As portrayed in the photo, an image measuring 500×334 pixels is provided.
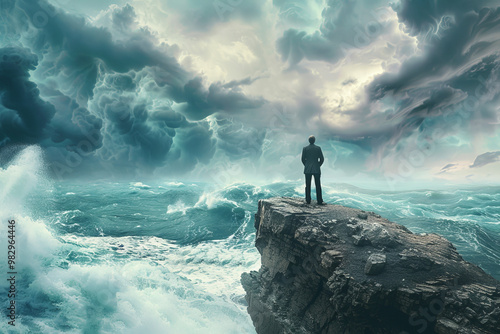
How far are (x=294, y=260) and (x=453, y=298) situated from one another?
4.57 metres

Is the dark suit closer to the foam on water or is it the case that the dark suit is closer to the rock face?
the rock face

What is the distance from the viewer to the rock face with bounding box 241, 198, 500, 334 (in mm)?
4656

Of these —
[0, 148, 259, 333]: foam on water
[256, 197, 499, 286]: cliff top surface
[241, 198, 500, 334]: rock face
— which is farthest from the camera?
[0, 148, 259, 333]: foam on water

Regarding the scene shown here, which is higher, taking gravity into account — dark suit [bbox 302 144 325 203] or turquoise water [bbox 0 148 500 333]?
dark suit [bbox 302 144 325 203]

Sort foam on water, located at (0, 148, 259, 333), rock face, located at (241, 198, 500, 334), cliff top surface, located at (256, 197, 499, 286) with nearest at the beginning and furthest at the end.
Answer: rock face, located at (241, 198, 500, 334)
cliff top surface, located at (256, 197, 499, 286)
foam on water, located at (0, 148, 259, 333)

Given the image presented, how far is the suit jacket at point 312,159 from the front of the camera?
349 inches

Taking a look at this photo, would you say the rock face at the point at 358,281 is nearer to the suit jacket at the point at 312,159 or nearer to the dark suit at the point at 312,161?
the dark suit at the point at 312,161

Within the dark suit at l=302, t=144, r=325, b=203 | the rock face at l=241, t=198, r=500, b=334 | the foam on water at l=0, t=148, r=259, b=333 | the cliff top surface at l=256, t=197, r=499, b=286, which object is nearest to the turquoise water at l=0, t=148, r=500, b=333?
the foam on water at l=0, t=148, r=259, b=333

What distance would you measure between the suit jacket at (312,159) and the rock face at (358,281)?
70.4 inches

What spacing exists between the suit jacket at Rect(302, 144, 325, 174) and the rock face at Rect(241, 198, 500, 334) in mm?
1789

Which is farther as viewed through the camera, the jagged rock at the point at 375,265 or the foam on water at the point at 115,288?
the foam on water at the point at 115,288

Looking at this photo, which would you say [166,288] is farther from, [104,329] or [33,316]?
[33,316]

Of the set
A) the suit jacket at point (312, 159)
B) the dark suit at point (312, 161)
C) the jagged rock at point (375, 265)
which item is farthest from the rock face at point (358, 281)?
the suit jacket at point (312, 159)

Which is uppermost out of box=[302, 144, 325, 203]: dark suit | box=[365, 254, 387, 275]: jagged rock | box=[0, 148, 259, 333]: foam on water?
box=[302, 144, 325, 203]: dark suit
